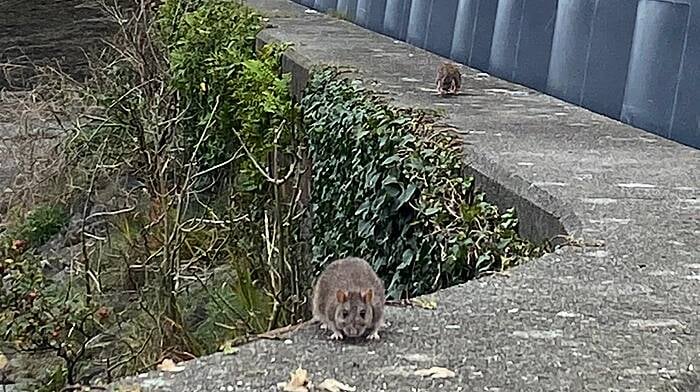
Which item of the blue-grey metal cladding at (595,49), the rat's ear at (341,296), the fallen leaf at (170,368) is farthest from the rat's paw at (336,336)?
the blue-grey metal cladding at (595,49)

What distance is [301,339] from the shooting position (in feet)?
13.8

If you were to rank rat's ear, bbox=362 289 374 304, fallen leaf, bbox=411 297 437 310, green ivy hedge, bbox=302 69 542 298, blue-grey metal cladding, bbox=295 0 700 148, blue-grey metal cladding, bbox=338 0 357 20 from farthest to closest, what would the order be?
blue-grey metal cladding, bbox=338 0 357 20 < blue-grey metal cladding, bbox=295 0 700 148 < green ivy hedge, bbox=302 69 542 298 < fallen leaf, bbox=411 297 437 310 < rat's ear, bbox=362 289 374 304

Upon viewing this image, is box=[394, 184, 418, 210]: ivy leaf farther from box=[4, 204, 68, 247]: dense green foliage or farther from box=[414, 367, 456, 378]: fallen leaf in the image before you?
box=[4, 204, 68, 247]: dense green foliage

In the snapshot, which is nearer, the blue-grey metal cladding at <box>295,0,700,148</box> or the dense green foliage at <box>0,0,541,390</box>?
the dense green foliage at <box>0,0,541,390</box>

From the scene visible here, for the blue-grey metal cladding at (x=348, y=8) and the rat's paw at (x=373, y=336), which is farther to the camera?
the blue-grey metal cladding at (x=348, y=8)

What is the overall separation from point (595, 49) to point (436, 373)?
517 centimetres

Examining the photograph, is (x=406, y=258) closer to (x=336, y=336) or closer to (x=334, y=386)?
(x=336, y=336)

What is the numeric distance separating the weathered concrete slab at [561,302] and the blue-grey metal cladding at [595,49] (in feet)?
0.75

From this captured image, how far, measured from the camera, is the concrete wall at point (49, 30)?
65.9 ft

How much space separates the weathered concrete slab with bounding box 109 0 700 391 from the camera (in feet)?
12.5

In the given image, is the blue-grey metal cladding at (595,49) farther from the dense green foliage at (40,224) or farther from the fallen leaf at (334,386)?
the fallen leaf at (334,386)

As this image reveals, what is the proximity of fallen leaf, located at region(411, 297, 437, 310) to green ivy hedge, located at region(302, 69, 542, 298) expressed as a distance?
1.32 metres

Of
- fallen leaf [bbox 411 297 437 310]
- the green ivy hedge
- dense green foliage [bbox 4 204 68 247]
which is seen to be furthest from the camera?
dense green foliage [bbox 4 204 68 247]

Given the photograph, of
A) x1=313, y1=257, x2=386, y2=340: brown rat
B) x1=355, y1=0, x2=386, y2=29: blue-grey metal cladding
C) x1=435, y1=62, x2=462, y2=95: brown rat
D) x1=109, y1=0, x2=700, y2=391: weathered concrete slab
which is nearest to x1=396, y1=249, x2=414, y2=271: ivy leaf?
x1=109, y1=0, x2=700, y2=391: weathered concrete slab
